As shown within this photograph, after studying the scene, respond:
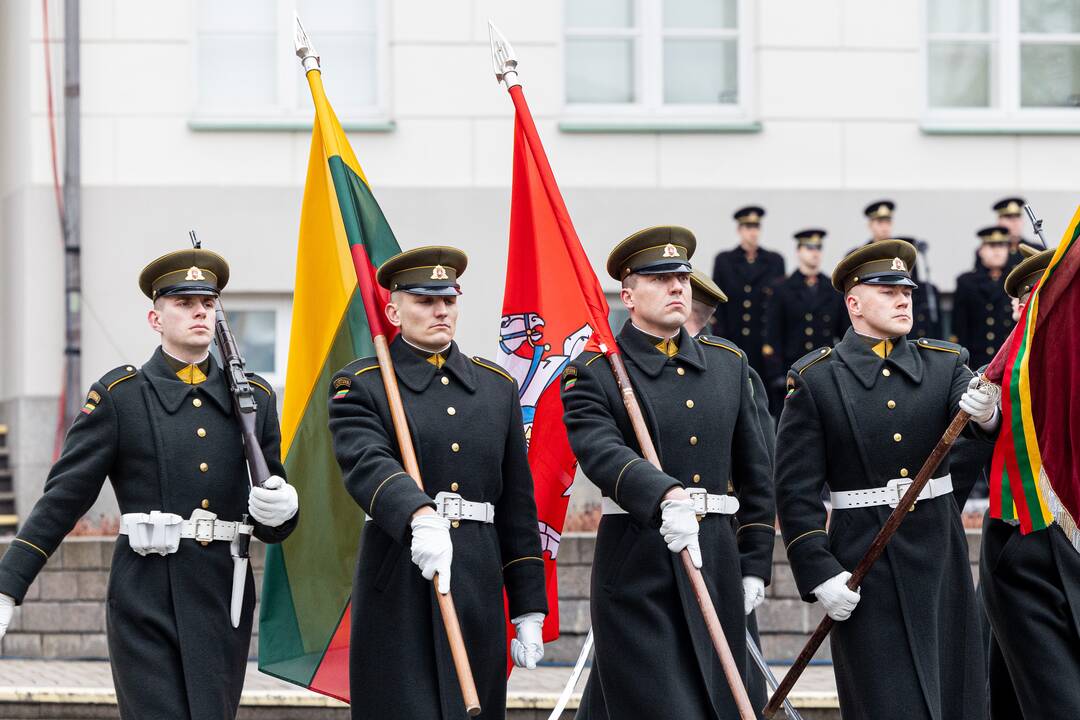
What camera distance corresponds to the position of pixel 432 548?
6.79 m

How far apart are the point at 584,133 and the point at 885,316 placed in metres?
7.62

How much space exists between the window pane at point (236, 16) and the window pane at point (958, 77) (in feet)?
16.7

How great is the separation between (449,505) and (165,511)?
41.4 inches

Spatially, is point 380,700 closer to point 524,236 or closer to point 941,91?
point 524,236

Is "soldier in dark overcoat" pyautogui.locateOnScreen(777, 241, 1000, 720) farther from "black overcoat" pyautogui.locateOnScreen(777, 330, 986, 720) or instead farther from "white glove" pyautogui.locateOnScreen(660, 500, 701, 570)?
"white glove" pyautogui.locateOnScreen(660, 500, 701, 570)

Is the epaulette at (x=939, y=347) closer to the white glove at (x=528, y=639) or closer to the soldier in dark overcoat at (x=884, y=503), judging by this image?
the soldier in dark overcoat at (x=884, y=503)

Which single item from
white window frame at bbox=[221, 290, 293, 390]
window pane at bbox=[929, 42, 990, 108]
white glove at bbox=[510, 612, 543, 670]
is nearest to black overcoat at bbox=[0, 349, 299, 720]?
white glove at bbox=[510, 612, 543, 670]

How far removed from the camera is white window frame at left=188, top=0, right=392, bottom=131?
15.0 meters

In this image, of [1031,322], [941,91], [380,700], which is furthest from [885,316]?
[941,91]

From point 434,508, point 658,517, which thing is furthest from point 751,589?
point 434,508

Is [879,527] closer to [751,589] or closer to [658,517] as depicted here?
[751,589]

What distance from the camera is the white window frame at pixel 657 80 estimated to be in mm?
15352

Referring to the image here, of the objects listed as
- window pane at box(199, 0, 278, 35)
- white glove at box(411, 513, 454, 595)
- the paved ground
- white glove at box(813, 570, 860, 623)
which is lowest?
the paved ground

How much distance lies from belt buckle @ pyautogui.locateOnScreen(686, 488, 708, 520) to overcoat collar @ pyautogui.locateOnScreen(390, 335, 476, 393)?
0.88 meters
